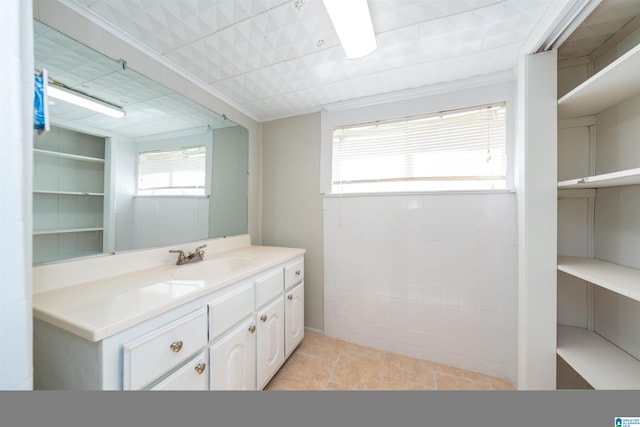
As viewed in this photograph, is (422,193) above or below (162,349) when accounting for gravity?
above

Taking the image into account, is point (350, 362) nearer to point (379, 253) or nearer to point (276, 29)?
point (379, 253)

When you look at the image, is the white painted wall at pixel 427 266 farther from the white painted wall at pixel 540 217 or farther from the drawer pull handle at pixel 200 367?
the drawer pull handle at pixel 200 367

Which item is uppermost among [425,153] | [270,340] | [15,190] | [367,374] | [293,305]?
[425,153]

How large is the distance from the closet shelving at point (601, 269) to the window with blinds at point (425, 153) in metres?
0.35

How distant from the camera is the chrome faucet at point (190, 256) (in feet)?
4.26

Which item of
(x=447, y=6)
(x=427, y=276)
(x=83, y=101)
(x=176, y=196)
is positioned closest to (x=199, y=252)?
(x=176, y=196)

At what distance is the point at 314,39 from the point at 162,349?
1.59 meters

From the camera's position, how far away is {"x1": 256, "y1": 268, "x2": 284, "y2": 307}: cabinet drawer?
48.6 inches

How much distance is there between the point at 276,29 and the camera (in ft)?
3.60

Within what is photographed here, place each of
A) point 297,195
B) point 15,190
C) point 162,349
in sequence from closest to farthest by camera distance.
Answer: point 15,190 < point 162,349 < point 297,195

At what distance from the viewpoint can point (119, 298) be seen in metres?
0.78

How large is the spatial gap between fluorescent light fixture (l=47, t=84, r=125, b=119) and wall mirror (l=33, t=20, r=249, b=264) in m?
0.02

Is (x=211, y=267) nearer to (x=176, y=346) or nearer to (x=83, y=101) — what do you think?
(x=176, y=346)

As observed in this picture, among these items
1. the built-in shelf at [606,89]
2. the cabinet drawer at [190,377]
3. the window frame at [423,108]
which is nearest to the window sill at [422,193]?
the window frame at [423,108]
